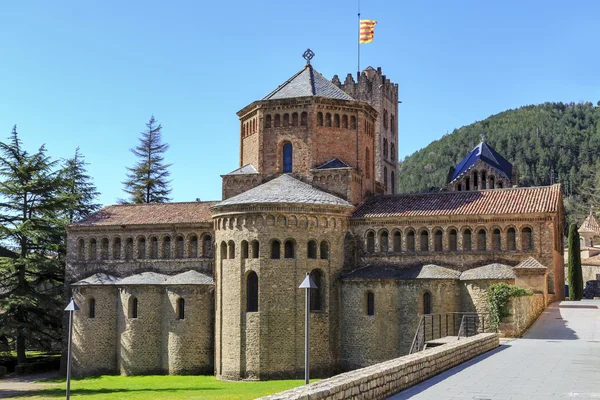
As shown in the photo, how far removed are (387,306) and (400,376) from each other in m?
18.7

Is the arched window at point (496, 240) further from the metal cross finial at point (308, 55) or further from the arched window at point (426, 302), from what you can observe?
the metal cross finial at point (308, 55)

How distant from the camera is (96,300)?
39156mm

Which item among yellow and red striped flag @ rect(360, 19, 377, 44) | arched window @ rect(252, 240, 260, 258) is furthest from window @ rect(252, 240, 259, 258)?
yellow and red striped flag @ rect(360, 19, 377, 44)

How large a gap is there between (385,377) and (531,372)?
5551 mm

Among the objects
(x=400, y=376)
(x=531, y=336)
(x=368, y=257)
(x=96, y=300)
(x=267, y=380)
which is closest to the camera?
(x=400, y=376)

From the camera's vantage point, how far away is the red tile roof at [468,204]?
3428 cm

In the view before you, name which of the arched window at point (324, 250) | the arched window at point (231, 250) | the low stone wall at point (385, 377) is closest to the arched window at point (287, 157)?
the arched window at point (324, 250)

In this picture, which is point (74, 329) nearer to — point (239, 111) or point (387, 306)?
point (239, 111)

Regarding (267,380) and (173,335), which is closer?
(267,380)

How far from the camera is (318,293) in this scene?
34.8m

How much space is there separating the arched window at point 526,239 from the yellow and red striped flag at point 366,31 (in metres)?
32.2

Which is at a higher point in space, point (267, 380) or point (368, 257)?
point (368, 257)

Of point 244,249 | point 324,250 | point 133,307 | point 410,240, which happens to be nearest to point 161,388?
point 133,307

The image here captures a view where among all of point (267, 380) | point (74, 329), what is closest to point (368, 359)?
point (267, 380)
